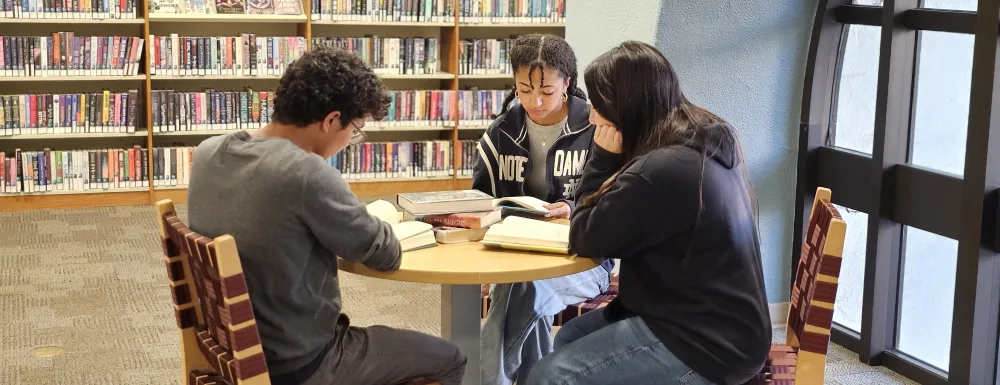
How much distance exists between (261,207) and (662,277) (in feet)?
2.49

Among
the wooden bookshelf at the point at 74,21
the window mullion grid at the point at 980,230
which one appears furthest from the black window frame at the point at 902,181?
the wooden bookshelf at the point at 74,21

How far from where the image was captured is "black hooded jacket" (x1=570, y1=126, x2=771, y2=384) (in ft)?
6.52

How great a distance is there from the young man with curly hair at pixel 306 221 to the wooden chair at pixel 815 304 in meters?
0.71

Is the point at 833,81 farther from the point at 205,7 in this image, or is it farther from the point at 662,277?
the point at 205,7

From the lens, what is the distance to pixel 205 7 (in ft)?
19.1

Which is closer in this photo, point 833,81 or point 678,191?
point 678,191

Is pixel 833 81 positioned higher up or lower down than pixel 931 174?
higher up

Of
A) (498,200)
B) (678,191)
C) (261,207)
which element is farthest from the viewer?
(498,200)

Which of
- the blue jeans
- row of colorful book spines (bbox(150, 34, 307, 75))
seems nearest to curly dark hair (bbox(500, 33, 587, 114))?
the blue jeans

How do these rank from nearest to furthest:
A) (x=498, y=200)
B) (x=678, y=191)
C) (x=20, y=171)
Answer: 1. (x=678, y=191)
2. (x=498, y=200)
3. (x=20, y=171)

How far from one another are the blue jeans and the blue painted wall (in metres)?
1.42

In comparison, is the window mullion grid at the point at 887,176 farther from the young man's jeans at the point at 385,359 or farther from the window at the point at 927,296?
the young man's jeans at the point at 385,359

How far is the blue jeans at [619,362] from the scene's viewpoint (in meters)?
2.02

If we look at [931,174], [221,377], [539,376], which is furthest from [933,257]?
[221,377]
